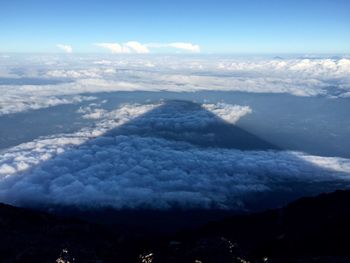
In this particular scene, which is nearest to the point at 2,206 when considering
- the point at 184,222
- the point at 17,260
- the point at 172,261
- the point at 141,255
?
the point at 17,260

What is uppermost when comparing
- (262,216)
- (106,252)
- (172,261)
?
(172,261)

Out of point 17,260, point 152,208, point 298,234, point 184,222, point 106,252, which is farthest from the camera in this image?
point 152,208

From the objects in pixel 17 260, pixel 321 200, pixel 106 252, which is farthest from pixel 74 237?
pixel 321 200

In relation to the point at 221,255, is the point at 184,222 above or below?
below

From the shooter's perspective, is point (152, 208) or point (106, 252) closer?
point (106, 252)

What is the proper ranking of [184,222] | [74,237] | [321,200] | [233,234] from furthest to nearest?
[184,222]
[321,200]
[233,234]
[74,237]

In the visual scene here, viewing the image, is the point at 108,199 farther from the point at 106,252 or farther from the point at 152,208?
the point at 106,252
